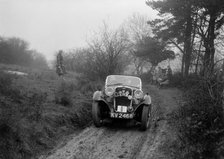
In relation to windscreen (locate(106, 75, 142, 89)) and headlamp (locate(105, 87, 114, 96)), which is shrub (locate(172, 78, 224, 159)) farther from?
windscreen (locate(106, 75, 142, 89))

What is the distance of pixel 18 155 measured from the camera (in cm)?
703

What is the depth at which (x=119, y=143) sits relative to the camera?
8586 mm

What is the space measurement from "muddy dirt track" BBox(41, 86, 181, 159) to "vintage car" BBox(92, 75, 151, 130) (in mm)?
436

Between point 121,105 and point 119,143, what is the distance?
6.12 feet

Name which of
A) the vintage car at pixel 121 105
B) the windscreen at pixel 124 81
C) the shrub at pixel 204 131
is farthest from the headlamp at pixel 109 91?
the shrub at pixel 204 131

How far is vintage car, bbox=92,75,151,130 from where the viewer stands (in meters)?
9.87

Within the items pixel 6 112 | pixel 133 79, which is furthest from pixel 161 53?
pixel 6 112

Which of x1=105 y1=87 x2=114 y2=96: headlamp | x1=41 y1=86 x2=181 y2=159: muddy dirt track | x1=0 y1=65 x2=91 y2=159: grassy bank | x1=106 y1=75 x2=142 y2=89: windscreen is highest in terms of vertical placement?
x1=106 y1=75 x2=142 y2=89: windscreen

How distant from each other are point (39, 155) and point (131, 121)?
4769 mm

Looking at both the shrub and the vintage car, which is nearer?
the shrub

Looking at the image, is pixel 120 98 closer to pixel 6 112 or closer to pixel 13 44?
pixel 6 112

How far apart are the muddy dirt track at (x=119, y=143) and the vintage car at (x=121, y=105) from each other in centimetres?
44

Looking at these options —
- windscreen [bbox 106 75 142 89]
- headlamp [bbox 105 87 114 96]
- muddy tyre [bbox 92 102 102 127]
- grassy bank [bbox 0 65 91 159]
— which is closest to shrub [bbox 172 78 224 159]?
headlamp [bbox 105 87 114 96]

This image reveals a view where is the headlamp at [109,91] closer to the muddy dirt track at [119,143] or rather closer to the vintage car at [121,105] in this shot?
the vintage car at [121,105]
